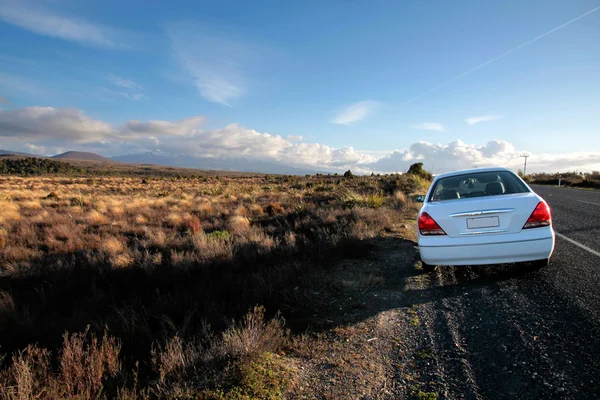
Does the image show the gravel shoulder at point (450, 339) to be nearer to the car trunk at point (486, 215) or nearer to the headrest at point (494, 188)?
the car trunk at point (486, 215)

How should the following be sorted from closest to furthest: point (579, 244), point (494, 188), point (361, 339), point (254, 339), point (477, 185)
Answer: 1. point (254, 339)
2. point (361, 339)
3. point (494, 188)
4. point (477, 185)
5. point (579, 244)

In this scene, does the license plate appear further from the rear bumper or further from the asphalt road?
the asphalt road

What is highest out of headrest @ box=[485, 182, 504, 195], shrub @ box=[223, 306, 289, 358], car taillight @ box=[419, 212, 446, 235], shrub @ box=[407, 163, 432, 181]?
shrub @ box=[407, 163, 432, 181]

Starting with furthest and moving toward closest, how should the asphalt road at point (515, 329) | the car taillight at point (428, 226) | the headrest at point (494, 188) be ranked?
the headrest at point (494, 188)
the car taillight at point (428, 226)
the asphalt road at point (515, 329)

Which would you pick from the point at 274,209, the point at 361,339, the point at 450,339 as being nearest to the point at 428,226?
the point at 450,339

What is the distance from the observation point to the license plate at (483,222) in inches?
166

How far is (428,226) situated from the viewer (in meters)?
4.53

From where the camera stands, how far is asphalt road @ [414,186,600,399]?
2.40 meters

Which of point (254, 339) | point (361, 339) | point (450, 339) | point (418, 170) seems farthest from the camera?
point (418, 170)

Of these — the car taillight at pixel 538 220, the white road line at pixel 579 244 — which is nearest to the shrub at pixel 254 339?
the car taillight at pixel 538 220

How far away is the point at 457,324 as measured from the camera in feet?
11.2

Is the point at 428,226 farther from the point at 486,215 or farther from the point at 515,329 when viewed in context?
the point at 515,329

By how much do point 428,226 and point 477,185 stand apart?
160cm

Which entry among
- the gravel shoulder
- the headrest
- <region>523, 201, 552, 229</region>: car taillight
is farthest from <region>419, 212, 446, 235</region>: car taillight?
the headrest
